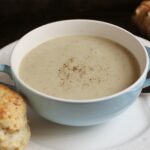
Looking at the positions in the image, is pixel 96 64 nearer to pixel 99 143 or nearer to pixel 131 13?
pixel 99 143

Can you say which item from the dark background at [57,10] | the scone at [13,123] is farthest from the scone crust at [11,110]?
the dark background at [57,10]

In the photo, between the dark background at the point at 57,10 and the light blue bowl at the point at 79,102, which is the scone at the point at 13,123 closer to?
the light blue bowl at the point at 79,102

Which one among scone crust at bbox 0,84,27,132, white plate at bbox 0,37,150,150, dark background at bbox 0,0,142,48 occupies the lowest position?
dark background at bbox 0,0,142,48

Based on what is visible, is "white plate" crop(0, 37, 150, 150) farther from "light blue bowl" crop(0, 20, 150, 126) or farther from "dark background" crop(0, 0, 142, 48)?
"dark background" crop(0, 0, 142, 48)

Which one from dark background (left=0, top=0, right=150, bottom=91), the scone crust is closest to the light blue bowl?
the scone crust

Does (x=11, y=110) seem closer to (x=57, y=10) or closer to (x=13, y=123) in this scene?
(x=13, y=123)

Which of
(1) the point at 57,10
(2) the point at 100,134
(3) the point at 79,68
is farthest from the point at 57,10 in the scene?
(2) the point at 100,134
